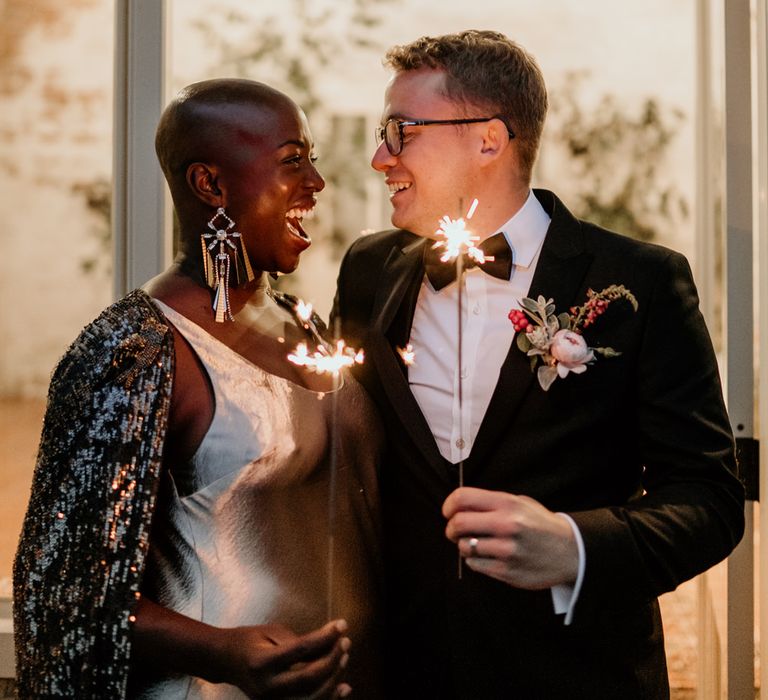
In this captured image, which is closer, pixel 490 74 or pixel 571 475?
pixel 571 475

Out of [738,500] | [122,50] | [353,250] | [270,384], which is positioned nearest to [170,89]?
[122,50]

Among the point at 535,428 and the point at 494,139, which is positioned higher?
the point at 494,139

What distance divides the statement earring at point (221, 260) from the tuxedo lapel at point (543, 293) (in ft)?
1.59

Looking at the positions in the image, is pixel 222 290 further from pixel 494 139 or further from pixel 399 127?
pixel 494 139

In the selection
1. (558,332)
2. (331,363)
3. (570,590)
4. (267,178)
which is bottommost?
(570,590)

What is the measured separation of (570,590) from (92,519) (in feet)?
2.46

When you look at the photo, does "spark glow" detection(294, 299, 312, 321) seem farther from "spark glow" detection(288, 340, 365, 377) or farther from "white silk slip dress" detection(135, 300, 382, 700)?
"white silk slip dress" detection(135, 300, 382, 700)

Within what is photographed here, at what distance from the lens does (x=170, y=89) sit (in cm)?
261

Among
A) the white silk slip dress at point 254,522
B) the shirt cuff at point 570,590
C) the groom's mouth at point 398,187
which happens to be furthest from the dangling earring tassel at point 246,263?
the shirt cuff at point 570,590

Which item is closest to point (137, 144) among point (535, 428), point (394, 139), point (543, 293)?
point (394, 139)

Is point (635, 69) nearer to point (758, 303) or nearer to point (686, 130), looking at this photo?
point (686, 130)

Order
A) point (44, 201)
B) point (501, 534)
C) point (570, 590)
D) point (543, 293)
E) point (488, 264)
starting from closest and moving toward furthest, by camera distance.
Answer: point (501, 534) < point (570, 590) < point (543, 293) < point (488, 264) < point (44, 201)

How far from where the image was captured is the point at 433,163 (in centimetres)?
202

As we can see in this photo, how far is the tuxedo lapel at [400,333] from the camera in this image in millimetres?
1836
